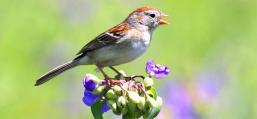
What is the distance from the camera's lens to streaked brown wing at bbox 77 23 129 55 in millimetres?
7461

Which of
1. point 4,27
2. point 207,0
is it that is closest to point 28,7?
point 4,27

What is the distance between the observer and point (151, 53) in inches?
510

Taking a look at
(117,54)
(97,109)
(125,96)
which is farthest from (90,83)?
(117,54)

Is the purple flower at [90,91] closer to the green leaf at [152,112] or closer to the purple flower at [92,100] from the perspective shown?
the purple flower at [92,100]

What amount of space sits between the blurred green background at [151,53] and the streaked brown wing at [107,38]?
120 centimetres

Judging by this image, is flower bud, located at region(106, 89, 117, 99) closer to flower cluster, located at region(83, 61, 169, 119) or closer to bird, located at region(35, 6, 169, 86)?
flower cluster, located at region(83, 61, 169, 119)

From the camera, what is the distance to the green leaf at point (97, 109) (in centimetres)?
583

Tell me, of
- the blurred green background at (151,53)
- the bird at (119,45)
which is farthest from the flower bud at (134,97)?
the blurred green background at (151,53)

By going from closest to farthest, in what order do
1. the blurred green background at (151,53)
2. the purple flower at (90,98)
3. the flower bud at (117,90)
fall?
the flower bud at (117,90) < the purple flower at (90,98) < the blurred green background at (151,53)

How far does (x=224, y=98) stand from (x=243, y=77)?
1.73 ft

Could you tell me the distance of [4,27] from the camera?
13.2m

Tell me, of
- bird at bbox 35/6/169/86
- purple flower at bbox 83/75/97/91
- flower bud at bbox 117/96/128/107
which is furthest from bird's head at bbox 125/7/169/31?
flower bud at bbox 117/96/128/107

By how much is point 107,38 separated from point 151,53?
17.4ft

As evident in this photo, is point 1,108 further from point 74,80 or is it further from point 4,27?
point 4,27
